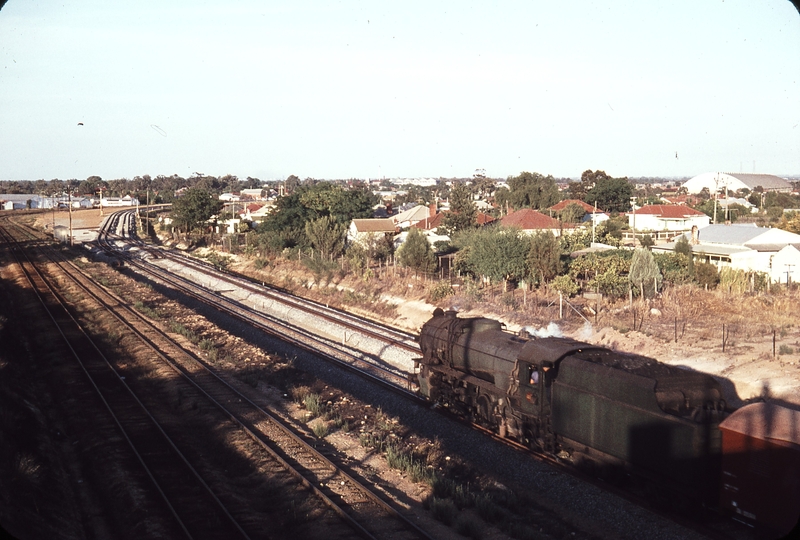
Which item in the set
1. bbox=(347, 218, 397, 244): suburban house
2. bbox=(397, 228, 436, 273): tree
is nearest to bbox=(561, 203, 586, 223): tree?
bbox=(347, 218, 397, 244): suburban house

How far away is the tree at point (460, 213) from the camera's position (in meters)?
60.6

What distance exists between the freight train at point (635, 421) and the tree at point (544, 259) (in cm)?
1777

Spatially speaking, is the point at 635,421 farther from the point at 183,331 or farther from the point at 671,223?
the point at 671,223

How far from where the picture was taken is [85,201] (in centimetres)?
16888

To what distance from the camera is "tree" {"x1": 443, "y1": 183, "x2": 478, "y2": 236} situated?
60.6 m

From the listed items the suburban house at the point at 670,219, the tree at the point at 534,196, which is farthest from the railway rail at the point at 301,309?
the tree at the point at 534,196

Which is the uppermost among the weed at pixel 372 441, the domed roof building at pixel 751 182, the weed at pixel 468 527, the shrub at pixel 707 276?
the domed roof building at pixel 751 182

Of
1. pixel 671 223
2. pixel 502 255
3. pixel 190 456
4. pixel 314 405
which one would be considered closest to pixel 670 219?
pixel 671 223

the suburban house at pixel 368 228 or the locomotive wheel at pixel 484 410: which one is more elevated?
the suburban house at pixel 368 228

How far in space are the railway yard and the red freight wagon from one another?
3.29ft

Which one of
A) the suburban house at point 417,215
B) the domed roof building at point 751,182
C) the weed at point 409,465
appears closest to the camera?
the weed at point 409,465

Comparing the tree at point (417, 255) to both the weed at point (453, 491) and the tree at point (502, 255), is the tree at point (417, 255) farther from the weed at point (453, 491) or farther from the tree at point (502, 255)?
the weed at point (453, 491)

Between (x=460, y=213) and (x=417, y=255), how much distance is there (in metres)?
20.3

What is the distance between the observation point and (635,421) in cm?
1166
